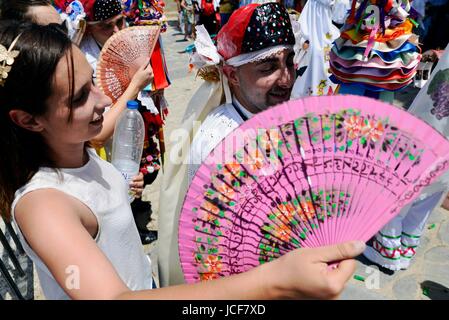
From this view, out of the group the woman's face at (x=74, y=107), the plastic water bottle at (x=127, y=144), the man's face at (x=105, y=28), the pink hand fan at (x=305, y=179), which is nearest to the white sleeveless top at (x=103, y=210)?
the woman's face at (x=74, y=107)

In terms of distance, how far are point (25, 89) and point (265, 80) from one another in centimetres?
93

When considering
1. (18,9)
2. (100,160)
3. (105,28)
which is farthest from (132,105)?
(105,28)

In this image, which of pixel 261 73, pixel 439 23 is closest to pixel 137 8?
pixel 261 73

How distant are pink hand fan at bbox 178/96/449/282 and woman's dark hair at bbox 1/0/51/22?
66.4 inches

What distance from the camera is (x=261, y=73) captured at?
1537 mm

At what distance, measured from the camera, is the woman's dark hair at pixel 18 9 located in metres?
2.00

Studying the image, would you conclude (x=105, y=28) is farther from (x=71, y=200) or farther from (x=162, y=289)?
(x=162, y=289)

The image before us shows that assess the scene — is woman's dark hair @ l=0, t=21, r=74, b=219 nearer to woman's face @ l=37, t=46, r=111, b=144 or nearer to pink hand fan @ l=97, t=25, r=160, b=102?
woman's face @ l=37, t=46, r=111, b=144

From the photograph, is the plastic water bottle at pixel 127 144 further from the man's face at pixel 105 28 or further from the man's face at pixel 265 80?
the man's face at pixel 105 28

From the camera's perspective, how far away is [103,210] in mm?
1188

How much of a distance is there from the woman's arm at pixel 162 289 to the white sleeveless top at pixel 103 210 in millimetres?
139

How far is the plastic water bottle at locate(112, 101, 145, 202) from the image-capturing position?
1925 mm

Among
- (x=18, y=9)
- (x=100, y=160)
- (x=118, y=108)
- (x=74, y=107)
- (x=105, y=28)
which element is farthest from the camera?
(x=105, y=28)

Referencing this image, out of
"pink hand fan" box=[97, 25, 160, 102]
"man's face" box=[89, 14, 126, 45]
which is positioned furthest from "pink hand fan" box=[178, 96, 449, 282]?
"man's face" box=[89, 14, 126, 45]
